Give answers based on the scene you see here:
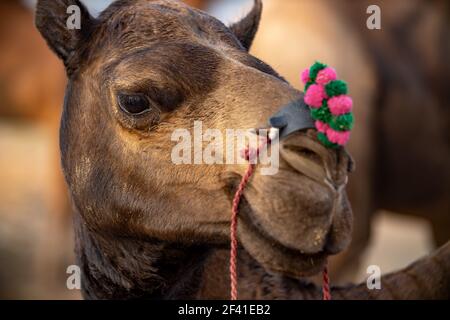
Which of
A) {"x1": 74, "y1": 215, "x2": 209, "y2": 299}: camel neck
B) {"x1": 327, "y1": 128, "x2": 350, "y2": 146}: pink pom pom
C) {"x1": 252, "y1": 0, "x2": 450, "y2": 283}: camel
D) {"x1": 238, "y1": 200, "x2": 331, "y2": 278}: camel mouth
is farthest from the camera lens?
{"x1": 252, "y1": 0, "x2": 450, "y2": 283}: camel

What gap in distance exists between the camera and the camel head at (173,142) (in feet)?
6.98

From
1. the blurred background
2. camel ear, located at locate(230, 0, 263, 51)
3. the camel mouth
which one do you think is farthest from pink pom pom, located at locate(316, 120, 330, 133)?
the blurred background

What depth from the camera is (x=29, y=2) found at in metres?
10.2

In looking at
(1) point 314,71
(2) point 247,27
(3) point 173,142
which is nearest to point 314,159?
(1) point 314,71

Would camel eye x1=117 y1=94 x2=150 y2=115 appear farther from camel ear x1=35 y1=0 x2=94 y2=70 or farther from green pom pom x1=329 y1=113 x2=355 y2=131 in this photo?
green pom pom x1=329 y1=113 x2=355 y2=131

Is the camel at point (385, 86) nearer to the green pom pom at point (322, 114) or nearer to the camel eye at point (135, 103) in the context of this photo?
the camel eye at point (135, 103)

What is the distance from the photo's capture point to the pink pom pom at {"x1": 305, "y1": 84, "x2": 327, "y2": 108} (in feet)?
7.11

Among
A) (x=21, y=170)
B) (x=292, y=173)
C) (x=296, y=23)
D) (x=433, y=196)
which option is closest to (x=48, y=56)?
(x=296, y=23)

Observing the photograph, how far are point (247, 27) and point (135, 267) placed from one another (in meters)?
1.09

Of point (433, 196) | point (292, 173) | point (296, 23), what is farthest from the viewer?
point (433, 196)

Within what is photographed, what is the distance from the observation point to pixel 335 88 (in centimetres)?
218

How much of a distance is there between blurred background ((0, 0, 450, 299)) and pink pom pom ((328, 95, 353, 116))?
4.07ft

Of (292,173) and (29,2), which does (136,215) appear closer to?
(292,173)
